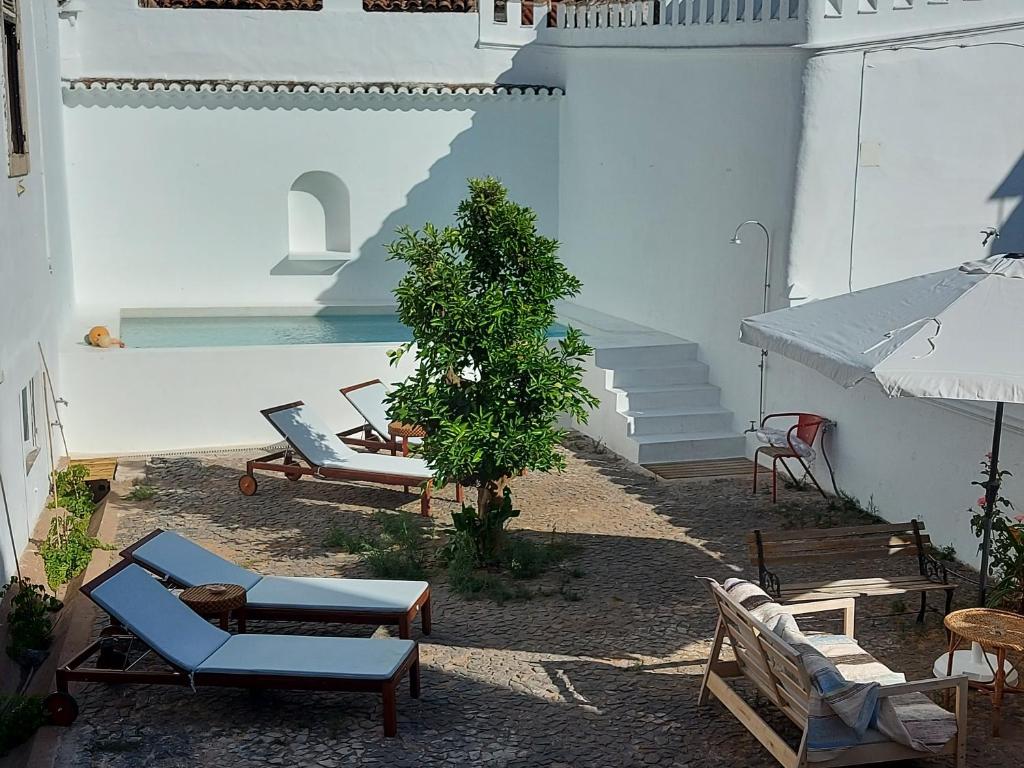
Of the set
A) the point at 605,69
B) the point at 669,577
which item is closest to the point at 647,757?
the point at 669,577

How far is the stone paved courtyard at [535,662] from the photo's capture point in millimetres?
6480

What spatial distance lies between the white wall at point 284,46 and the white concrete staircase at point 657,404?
20.6 ft

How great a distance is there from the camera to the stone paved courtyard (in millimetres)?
6480

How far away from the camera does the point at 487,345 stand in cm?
887

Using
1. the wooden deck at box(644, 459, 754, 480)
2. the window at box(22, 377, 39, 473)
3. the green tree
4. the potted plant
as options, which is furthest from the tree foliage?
the window at box(22, 377, 39, 473)

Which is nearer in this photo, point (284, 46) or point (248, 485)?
point (248, 485)

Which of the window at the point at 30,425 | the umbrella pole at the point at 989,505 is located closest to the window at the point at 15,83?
the window at the point at 30,425

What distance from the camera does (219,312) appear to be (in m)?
17.7

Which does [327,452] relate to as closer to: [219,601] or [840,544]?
[219,601]

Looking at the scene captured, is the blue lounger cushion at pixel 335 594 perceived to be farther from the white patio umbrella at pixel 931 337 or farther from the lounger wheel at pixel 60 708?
the white patio umbrella at pixel 931 337

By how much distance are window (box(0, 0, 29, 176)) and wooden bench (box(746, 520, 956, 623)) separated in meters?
7.30

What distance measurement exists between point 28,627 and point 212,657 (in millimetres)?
1766

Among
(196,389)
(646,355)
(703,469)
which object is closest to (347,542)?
(703,469)

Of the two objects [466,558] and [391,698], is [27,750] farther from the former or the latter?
[466,558]
